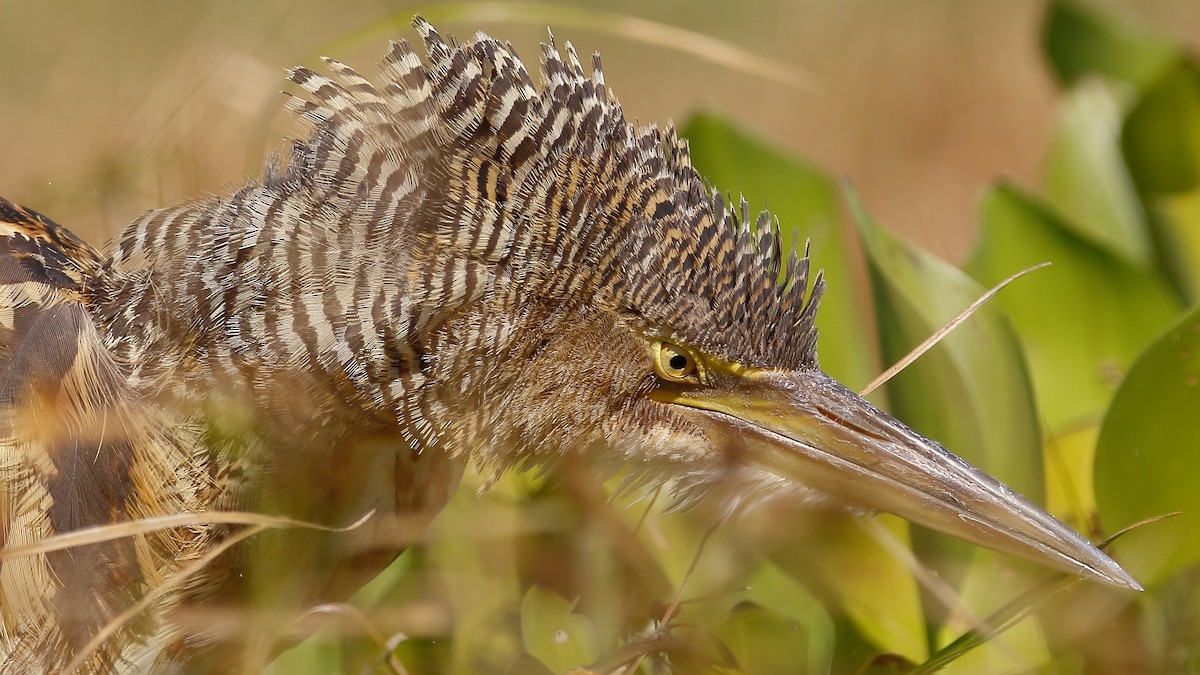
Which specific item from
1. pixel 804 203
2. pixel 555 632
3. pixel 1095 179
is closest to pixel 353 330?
pixel 555 632

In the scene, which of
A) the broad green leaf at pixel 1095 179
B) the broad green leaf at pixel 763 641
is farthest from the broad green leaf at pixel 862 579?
the broad green leaf at pixel 1095 179

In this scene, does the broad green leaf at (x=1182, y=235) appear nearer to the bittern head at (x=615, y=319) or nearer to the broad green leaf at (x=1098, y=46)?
the broad green leaf at (x=1098, y=46)

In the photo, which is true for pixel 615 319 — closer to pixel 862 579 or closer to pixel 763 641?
pixel 763 641

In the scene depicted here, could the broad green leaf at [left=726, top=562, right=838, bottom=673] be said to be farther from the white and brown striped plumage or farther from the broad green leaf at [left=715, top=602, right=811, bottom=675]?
the white and brown striped plumage

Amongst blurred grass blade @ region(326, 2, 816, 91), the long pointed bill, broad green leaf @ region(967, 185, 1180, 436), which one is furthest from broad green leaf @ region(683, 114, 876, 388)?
the long pointed bill

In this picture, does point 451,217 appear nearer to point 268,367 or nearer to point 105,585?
point 268,367
